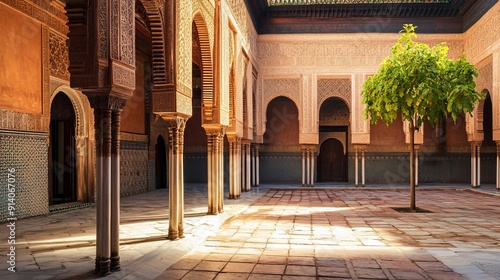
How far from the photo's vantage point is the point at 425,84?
27.9ft

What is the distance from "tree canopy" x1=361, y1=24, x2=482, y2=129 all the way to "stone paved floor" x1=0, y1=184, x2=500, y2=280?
6.89ft

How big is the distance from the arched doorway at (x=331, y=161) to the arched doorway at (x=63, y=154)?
35.3 ft

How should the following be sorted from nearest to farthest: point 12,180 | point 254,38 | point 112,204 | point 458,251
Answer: point 112,204 → point 458,251 → point 12,180 → point 254,38

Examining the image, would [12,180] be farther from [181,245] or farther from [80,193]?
[181,245]

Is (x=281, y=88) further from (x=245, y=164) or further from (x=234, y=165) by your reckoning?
(x=234, y=165)

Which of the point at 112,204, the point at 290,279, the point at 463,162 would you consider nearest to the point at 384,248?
the point at 290,279

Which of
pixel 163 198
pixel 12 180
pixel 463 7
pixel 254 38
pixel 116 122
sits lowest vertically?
pixel 163 198

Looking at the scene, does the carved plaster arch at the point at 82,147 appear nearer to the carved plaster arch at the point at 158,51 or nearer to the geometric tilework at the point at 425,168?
the carved plaster arch at the point at 158,51

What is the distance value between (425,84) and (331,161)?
10.0 meters

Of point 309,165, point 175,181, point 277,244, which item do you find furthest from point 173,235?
point 309,165

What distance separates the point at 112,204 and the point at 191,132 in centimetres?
1357

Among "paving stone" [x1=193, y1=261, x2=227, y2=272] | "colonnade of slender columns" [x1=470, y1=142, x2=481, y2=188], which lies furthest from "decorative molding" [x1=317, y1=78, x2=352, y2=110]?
"paving stone" [x1=193, y1=261, x2=227, y2=272]

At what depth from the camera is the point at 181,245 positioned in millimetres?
5629

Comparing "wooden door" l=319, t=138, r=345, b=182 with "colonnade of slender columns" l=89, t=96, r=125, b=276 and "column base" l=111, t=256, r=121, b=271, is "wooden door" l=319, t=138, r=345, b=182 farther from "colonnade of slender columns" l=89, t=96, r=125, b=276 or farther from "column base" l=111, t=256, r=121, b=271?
"colonnade of slender columns" l=89, t=96, r=125, b=276
